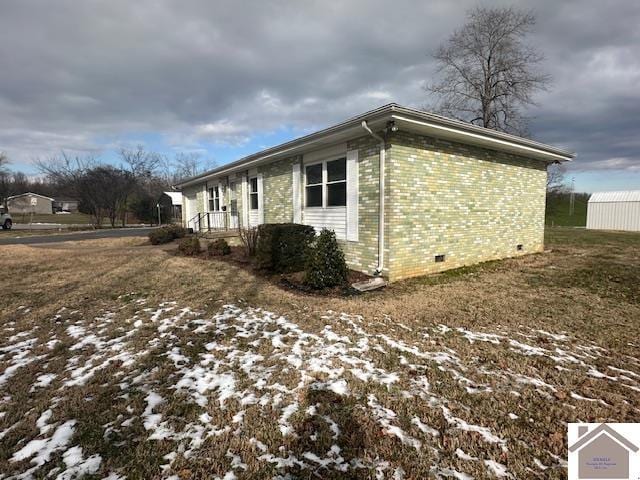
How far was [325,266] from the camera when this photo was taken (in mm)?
6586

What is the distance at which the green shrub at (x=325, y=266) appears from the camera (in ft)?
21.4

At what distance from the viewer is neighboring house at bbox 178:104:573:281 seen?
6.96m

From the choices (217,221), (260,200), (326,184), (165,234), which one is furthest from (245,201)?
(326,184)

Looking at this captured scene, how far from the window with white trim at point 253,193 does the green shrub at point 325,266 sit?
21.3ft

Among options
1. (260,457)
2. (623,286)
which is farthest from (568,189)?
(260,457)

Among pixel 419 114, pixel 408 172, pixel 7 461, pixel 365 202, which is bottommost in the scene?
pixel 7 461

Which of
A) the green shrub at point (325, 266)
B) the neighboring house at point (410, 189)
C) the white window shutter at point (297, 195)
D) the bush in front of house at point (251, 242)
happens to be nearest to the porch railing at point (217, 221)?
the neighboring house at point (410, 189)

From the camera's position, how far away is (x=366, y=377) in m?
3.21

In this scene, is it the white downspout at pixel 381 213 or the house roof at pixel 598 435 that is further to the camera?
the white downspout at pixel 381 213

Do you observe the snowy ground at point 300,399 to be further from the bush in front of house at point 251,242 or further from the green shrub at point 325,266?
the bush in front of house at point 251,242

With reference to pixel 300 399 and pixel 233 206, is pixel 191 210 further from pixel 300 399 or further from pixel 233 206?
pixel 300 399

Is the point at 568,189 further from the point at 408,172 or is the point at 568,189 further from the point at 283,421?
the point at 283,421

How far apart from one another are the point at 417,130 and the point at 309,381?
5.87m

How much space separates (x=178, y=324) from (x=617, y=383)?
16.8 feet
